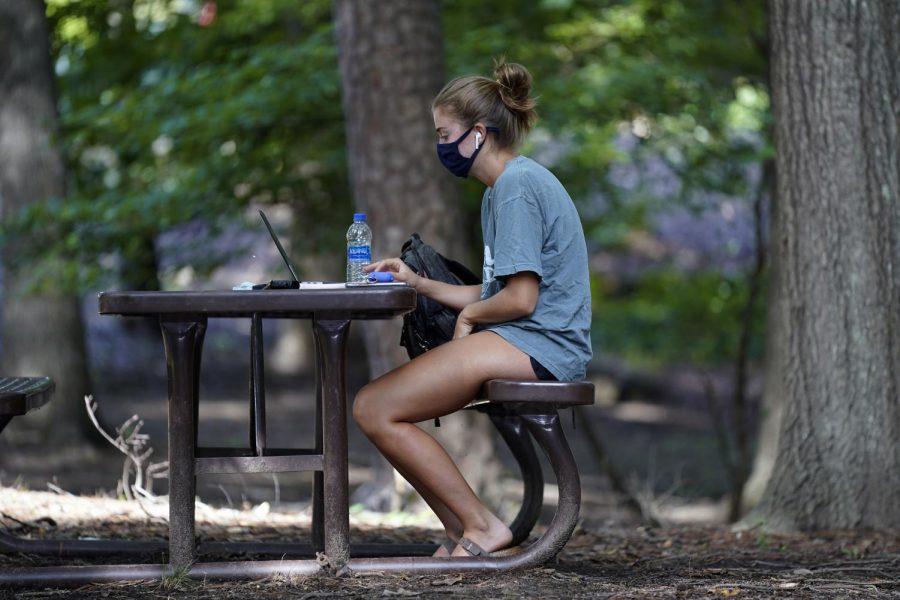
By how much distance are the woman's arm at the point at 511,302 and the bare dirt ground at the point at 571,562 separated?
856 millimetres

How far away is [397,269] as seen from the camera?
4082 millimetres

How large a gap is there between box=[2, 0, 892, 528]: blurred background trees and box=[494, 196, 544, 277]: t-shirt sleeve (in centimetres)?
284

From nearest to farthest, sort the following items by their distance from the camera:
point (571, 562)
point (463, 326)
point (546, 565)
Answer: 1. point (463, 326)
2. point (546, 565)
3. point (571, 562)

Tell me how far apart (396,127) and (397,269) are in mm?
2820

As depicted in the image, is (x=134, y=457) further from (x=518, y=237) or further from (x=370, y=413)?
(x=518, y=237)

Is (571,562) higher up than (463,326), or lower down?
lower down

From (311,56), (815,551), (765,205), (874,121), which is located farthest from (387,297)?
(765,205)

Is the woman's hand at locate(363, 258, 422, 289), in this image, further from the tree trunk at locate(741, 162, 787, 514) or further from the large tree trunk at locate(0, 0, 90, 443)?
the large tree trunk at locate(0, 0, 90, 443)

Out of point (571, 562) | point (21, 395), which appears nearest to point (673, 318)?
point (571, 562)

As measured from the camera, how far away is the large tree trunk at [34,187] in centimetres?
1027

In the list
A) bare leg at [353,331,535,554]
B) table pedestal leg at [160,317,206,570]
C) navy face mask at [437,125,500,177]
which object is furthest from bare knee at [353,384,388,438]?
navy face mask at [437,125,500,177]

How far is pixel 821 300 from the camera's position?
17.0 ft

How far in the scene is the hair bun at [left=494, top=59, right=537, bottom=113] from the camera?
13.2 ft

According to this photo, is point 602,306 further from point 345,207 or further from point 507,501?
point 507,501
